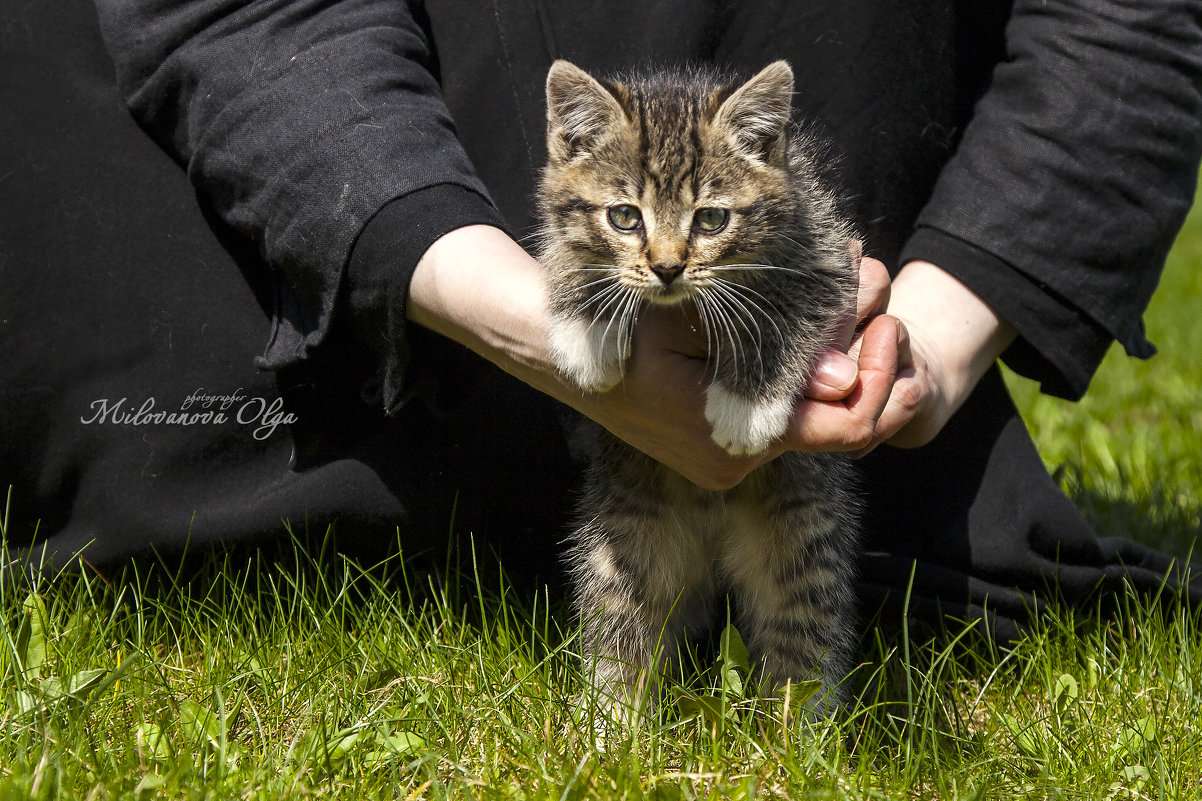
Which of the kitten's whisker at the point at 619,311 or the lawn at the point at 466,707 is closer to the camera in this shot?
the lawn at the point at 466,707

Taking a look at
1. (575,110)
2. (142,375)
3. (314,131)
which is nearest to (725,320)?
(575,110)

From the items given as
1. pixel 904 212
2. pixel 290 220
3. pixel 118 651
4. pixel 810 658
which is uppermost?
pixel 290 220

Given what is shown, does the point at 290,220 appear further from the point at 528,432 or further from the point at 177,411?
the point at 528,432

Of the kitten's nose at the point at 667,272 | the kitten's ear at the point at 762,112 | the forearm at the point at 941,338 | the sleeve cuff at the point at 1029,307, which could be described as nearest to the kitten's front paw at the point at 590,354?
the kitten's nose at the point at 667,272

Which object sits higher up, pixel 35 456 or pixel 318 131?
pixel 318 131

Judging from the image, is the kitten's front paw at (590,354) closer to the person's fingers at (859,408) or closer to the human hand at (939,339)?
the person's fingers at (859,408)

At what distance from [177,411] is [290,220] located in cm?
57

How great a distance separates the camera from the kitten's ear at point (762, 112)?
200cm

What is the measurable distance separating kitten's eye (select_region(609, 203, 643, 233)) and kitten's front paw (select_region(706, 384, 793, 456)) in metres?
0.37

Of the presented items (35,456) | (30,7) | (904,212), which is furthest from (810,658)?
(30,7)

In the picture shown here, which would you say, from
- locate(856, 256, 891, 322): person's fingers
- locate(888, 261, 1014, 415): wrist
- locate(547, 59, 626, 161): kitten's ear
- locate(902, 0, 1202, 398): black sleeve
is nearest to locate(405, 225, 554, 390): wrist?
locate(547, 59, 626, 161): kitten's ear

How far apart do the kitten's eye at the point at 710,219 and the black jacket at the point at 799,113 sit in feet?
1.36

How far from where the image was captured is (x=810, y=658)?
222 cm

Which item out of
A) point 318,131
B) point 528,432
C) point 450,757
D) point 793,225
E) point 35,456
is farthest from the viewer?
point 528,432
